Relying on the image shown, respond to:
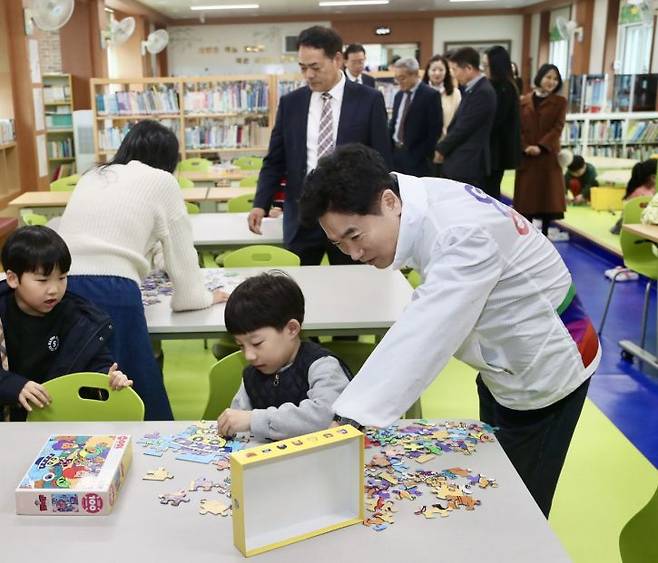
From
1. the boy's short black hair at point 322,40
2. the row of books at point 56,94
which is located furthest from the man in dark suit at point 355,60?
the row of books at point 56,94

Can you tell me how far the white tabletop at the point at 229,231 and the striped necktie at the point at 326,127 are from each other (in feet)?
2.32

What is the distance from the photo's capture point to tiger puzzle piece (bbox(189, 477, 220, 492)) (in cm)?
159

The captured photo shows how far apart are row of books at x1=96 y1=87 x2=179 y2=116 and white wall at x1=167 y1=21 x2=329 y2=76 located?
28.2 feet

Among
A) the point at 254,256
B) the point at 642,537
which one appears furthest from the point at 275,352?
the point at 254,256

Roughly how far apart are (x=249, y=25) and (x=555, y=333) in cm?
1658

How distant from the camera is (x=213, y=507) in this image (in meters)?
1.52

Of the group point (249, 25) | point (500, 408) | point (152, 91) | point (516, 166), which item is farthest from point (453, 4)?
point (500, 408)

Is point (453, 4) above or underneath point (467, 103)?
above

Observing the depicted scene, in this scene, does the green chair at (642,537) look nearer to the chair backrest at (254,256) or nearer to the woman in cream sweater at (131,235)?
the woman in cream sweater at (131,235)

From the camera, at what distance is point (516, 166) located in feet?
19.9

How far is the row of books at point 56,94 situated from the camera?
11.1 metres

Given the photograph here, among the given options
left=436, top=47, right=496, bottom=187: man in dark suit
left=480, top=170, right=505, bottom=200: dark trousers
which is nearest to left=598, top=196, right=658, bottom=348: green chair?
left=436, top=47, right=496, bottom=187: man in dark suit

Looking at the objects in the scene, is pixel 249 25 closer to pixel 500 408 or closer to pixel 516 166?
pixel 516 166

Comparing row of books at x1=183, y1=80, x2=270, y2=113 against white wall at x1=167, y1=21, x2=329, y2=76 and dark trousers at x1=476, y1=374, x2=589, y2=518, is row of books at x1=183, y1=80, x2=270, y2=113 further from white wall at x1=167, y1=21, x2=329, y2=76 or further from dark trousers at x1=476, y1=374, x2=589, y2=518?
white wall at x1=167, y1=21, x2=329, y2=76
